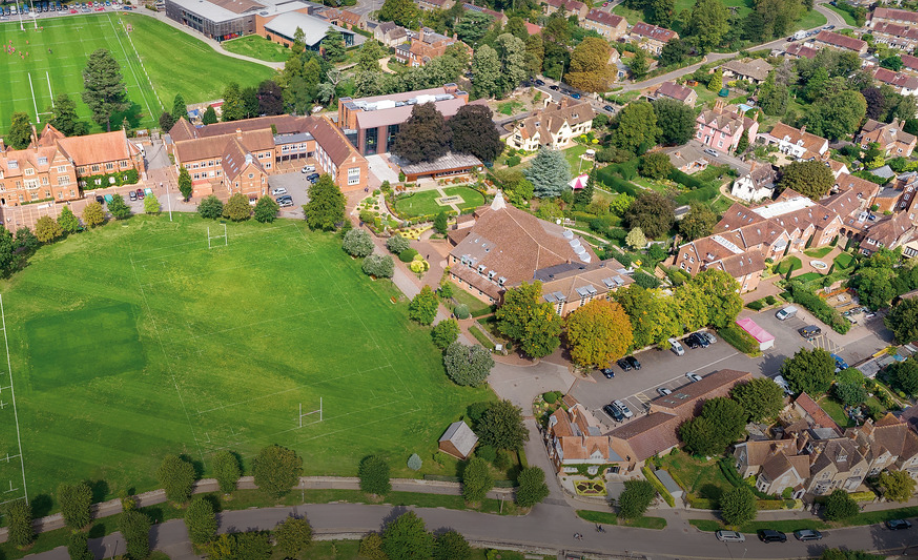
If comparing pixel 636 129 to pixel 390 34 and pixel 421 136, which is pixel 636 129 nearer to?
pixel 421 136

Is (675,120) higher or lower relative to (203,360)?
higher

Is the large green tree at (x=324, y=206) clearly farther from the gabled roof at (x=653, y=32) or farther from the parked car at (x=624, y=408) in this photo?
the gabled roof at (x=653, y=32)

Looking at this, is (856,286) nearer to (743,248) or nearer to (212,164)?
(743,248)

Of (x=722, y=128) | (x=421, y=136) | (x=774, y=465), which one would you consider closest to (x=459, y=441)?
(x=774, y=465)

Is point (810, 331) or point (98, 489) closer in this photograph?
point (98, 489)

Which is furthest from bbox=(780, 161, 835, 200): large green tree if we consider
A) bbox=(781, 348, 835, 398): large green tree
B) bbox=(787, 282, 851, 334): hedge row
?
bbox=(781, 348, 835, 398): large green tree

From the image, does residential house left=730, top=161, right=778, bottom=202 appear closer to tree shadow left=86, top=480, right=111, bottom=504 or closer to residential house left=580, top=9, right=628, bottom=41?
residential house left=580, top=9, right=628, bottom=41
